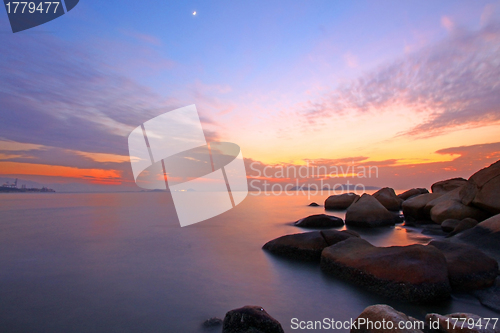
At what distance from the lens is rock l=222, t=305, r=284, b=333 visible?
3.91 meters

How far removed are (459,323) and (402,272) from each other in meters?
1.99

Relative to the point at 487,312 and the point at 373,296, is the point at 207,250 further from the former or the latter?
the point at 487,312

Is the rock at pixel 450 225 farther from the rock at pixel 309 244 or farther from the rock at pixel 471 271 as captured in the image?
the rock at pixel 471 271

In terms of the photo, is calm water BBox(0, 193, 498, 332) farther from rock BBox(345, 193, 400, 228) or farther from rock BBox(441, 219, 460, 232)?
rock BBox(345, 193, 400, 228)

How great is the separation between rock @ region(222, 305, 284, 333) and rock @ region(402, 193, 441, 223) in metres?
18.6

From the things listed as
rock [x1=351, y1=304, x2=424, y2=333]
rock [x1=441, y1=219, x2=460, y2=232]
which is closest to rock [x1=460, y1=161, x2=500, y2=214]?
rock [x1=441, y1=219, x2=460, y2=232]

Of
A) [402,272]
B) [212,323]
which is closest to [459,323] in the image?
[402,272]

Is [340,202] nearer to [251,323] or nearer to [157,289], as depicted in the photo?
[157,289]

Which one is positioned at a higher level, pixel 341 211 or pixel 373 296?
pixel 373 296

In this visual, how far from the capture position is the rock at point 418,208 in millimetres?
18188

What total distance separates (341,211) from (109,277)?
2865cm

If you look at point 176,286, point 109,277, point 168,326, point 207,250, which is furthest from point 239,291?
point 207,250

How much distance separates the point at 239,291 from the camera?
21.4 feet

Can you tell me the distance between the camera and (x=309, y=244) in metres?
8.95
